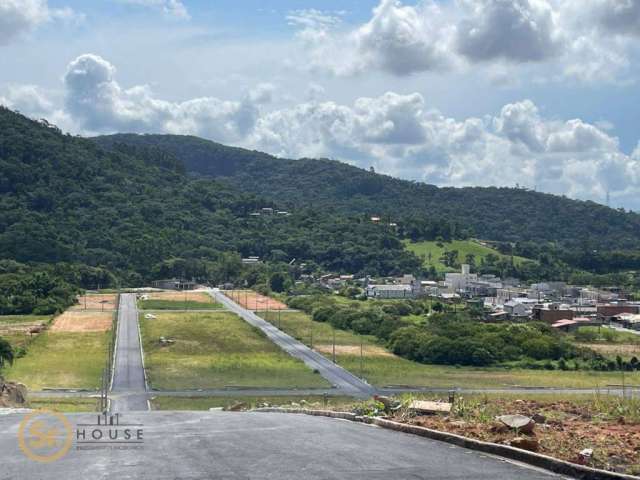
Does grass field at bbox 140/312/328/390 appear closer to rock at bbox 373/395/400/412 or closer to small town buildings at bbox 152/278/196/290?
rock at bbox 373/395/400/412

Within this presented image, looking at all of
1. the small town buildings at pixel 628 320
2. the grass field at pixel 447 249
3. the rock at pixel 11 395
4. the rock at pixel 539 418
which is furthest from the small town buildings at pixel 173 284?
the rock at pixel 539 418

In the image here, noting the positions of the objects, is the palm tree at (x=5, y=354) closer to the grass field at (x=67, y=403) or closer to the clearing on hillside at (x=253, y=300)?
the grass field at (x=67, y=403)

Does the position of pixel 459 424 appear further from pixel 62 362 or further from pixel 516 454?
pixel 62 362

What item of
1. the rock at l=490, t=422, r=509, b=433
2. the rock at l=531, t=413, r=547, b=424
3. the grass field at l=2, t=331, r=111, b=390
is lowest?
the grass field at l=2, t=331, r=111, b=390

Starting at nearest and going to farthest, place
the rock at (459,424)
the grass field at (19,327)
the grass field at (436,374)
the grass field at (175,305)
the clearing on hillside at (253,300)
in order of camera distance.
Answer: the rock at (459,424), the grass field at (436,374), the grass field at (19,327), the grass field at (175,305), the clearing on hillside at (253,300)

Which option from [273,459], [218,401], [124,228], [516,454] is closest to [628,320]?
[218,401]

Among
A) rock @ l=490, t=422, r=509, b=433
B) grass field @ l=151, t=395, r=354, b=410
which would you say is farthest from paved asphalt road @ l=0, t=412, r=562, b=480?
grass field @ l=151, t=395, r=354, b=410
